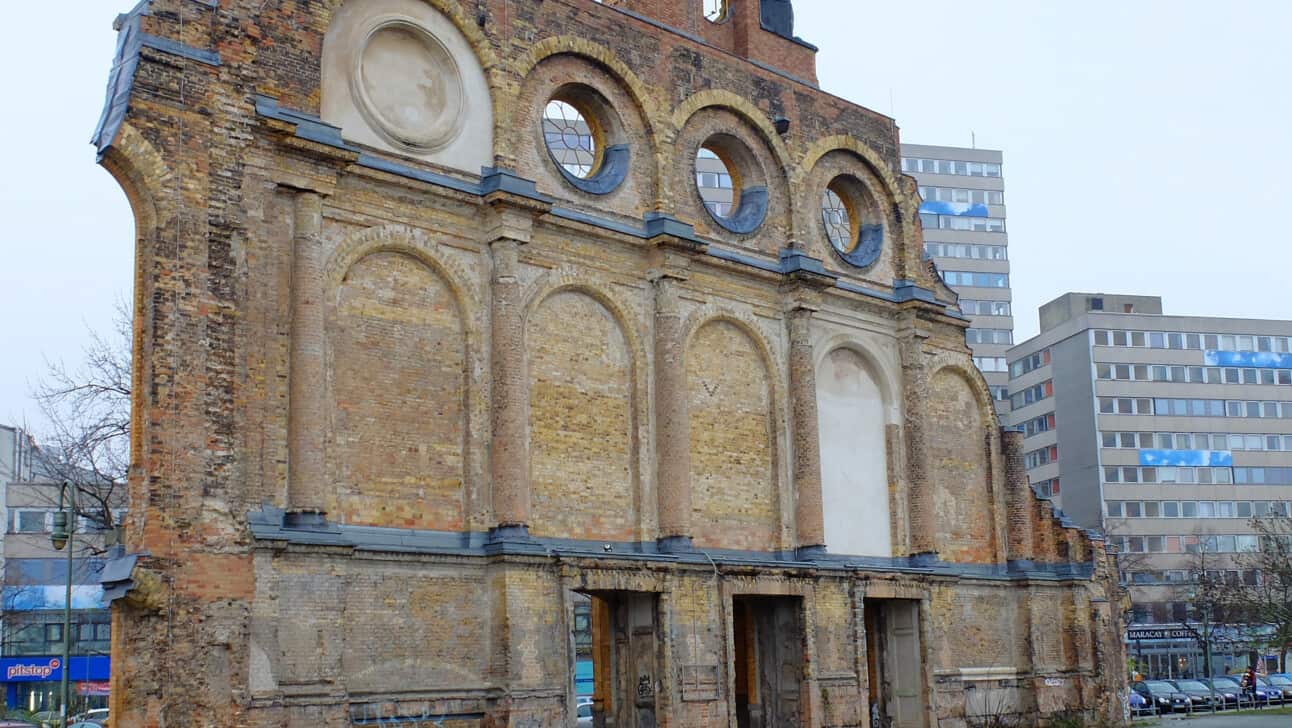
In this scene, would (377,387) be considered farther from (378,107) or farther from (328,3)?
(328,3)

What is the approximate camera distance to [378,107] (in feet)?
73.8

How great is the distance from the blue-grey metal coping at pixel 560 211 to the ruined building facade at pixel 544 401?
8cm

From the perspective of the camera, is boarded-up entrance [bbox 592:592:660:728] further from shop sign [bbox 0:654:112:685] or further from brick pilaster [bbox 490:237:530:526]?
shop sign [bbox 0:654:112:685]

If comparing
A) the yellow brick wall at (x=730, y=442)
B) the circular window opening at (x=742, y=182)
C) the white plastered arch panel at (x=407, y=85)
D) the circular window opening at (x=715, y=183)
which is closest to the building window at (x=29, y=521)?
the circular window opening at (x=715, y=183)

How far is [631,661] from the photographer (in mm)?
24547

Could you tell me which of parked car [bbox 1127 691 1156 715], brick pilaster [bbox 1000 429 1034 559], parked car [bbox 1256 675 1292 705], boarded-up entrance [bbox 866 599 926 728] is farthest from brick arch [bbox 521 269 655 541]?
parked car [bbox 1256 675 1292 705]

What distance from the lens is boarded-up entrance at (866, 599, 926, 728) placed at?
95.0ft

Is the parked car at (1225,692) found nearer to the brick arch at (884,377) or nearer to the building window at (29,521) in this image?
the brick arch at (884,377)

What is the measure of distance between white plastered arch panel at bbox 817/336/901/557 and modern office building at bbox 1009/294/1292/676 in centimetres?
4919

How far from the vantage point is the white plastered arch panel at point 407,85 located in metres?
22.0

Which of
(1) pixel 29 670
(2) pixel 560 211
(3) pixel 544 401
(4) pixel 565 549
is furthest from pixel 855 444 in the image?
(1) pixel 29 670

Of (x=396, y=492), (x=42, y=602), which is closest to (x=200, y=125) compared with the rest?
(x=396, y=492)

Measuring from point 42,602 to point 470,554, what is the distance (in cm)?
4633

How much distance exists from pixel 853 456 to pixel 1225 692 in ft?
91.4
